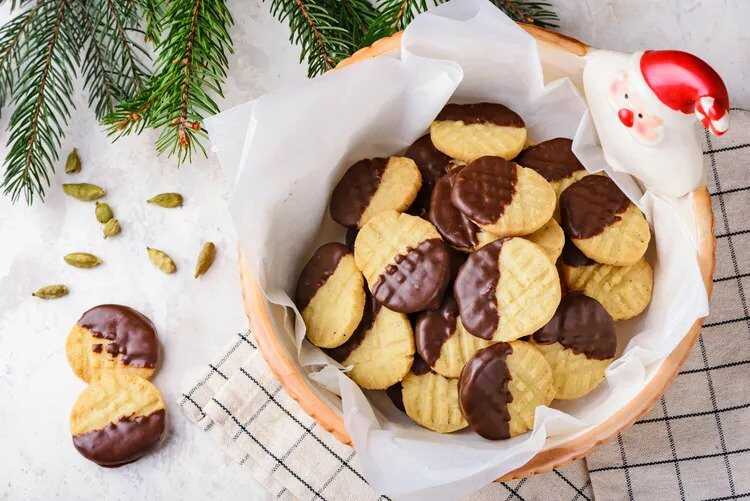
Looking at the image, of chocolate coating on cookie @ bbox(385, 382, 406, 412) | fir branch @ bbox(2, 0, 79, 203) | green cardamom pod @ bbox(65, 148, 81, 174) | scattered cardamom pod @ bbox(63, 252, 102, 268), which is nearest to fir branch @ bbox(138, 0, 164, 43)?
fir branch @ bbox(2, 0, 79, 203)

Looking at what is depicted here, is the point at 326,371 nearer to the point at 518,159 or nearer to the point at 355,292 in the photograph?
the point at 355,292

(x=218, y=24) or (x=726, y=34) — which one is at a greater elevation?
(x=218, y=24)

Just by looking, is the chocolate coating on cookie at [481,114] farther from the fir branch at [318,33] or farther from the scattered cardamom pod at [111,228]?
the scattered cardamom pod at [111,228]

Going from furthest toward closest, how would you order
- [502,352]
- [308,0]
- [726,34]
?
[726,34] < [308,0] < [502,352]

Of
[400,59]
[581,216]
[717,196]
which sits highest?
[400,59]

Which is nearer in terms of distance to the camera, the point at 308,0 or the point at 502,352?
the point at 502,352

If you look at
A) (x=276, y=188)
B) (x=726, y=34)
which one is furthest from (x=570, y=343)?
(x=726, y=34)

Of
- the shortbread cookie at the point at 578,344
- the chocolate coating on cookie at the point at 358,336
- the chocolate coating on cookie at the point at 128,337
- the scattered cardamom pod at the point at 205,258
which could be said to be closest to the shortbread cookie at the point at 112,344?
the chocolate coating on cookie at the point at 128,337
